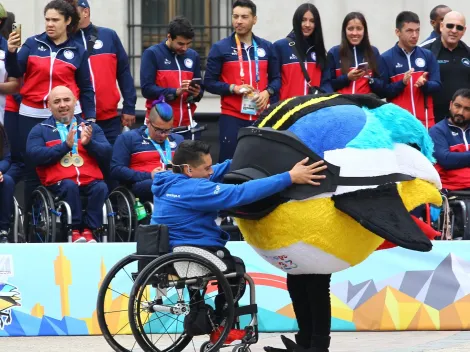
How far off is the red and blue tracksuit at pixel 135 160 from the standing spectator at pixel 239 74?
721 mm

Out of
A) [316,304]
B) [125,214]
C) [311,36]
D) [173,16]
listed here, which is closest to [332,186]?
[316,304]

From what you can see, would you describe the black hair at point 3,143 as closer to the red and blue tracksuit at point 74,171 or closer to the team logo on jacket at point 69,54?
the red and blue tracksuit at point 74,171

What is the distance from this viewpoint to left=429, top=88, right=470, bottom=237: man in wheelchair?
11695mm

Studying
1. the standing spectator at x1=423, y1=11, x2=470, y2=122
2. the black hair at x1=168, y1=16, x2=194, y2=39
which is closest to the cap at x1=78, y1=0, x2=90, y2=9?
the black hair at x1=168, y1=16, x2=194, y2=39

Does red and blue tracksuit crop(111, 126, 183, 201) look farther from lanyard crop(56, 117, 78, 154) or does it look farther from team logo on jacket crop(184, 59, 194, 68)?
team logo on jacket crop(184, 59, 194, 68)

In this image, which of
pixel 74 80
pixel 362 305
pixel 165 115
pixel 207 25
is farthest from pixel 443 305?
pixel 207 25

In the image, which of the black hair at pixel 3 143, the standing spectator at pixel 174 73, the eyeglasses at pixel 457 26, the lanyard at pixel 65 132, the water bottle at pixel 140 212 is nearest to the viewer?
the black hair at pixel 3 143

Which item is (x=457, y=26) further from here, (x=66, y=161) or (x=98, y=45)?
(x=66, y=161)

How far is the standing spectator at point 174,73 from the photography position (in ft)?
38.6

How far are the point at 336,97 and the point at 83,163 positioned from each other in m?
3.80

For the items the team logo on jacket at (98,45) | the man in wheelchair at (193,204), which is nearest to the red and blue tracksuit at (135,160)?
the team logo on jacket at (98,45)

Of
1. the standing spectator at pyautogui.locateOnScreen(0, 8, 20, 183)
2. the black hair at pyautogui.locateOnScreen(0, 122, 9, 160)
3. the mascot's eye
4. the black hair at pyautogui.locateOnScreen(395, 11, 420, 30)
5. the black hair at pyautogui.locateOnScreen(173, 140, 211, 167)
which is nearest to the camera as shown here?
the mascot's eye

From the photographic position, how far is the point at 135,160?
443 inches

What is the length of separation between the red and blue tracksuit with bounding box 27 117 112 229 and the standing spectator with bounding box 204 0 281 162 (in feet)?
4.25
